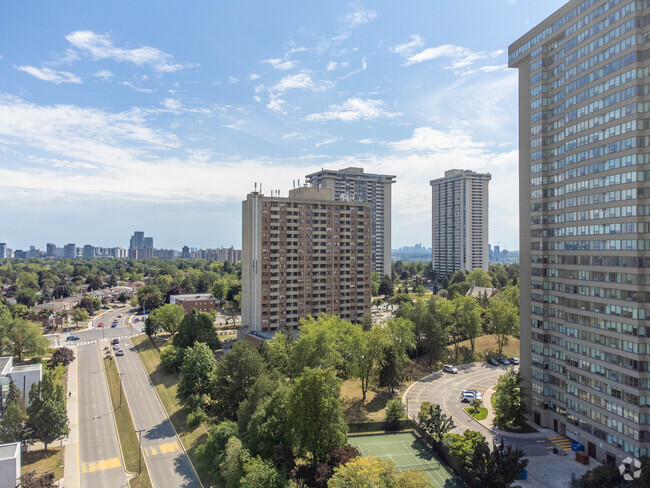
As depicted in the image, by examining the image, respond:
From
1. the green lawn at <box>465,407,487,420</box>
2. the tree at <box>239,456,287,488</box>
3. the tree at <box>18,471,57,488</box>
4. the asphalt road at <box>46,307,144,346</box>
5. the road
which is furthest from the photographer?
the asphalt road at <box>46,307,144,346</box>

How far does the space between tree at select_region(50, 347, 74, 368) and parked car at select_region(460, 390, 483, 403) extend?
8126 cm

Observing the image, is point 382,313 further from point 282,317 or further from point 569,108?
point 569,108

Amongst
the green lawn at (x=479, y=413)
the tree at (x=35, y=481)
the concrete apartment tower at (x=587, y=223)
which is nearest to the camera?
the concrete apartment tower at (x=587, y=223)

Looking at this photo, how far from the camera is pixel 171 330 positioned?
11612cm

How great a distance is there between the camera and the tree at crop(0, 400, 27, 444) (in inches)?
2190

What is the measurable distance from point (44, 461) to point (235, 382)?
2596 cm

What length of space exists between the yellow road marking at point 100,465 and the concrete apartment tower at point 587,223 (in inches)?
2271

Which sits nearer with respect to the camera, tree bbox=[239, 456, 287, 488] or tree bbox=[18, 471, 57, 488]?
tree bbox=[239, 456, 287, 488]

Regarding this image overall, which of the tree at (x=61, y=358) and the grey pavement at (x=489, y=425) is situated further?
the tree at (x=61, y=358)

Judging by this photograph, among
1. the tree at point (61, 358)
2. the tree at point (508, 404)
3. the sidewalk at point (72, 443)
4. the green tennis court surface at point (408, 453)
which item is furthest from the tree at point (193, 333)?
the tree at point (508, 404)

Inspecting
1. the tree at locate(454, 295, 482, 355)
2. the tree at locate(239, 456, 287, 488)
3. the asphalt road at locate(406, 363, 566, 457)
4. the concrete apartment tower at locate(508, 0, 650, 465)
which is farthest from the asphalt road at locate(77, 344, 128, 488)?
the tree at locate(454, 295, 482, 355)

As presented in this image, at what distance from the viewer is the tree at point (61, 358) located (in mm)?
90812

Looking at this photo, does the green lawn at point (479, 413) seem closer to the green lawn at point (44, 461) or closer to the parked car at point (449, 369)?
the parked car at point (449, 369)

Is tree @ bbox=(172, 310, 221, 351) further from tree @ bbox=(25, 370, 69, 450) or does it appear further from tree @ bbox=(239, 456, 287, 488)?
tree @ bbox=(239, 456, 287, 488)
